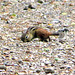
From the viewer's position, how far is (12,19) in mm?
11352

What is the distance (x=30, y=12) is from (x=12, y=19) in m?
1.03

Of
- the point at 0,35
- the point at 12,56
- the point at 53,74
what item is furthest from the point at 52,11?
the point at 53,74

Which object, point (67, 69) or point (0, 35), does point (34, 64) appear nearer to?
point (67, 69)

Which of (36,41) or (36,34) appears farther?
(36,34)

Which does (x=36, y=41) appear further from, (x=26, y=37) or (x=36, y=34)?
(x=26, y=37)

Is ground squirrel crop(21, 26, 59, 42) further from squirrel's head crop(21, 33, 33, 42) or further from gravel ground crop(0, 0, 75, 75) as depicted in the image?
gravel ground crop(0, 0, 75, 75)

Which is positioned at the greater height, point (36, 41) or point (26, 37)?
point (26, 37)

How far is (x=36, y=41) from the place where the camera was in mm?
9211

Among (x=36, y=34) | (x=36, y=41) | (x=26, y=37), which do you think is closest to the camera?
(x=26, y=37)

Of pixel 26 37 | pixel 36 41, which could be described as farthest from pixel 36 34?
pixel 26 37

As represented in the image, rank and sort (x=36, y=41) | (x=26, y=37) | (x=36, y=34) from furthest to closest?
(x=36, y=34), (x=36, y=41), (x=26, y=37)

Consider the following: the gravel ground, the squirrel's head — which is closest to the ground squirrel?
the squirrel's head

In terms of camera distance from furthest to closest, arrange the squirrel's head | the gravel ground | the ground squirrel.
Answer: the ground squirrel < the squirrel's head < the gravel ground

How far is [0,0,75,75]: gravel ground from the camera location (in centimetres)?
746
